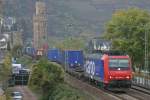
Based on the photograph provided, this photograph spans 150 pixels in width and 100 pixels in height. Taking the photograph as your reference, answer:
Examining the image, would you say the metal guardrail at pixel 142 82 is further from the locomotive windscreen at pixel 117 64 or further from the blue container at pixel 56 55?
the blue container at pixel 56 55

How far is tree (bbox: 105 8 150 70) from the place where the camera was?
79.6 meters

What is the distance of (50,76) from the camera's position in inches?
1726

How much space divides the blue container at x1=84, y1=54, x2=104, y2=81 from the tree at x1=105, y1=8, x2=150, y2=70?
47.6 ft

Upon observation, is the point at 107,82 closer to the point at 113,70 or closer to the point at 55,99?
the point at 113,70

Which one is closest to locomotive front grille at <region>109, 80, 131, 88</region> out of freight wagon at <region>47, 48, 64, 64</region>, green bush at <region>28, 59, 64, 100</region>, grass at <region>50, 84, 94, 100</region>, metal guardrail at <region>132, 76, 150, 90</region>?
green bush at <region>28, 59, 64, 100</region>

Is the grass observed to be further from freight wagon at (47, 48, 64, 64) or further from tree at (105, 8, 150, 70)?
freight wagon at (47, 48, 64, 64)

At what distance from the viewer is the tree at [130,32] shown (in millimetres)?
79562

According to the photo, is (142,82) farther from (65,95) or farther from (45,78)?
(65,95)

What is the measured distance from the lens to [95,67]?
54.6m

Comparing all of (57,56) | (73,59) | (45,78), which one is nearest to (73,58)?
(73,59)

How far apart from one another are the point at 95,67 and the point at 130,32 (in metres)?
28.3

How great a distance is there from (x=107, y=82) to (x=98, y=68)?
3.42 meters

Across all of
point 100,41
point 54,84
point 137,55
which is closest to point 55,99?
point 54,84

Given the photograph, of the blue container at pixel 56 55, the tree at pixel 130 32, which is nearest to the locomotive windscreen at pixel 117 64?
the tree at pixel 130 32
